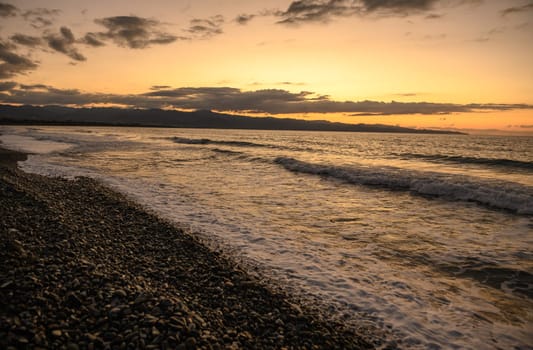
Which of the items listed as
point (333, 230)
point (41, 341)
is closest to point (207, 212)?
point (333, 230)

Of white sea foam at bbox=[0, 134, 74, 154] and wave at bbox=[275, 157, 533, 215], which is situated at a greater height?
white sea foam at bbox=[0, 134, 74, 154]

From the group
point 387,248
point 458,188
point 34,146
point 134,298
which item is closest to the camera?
point 134,298

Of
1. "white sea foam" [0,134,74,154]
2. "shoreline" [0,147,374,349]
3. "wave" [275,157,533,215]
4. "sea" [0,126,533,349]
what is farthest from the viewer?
"white sea foam" [0,134,74,154]

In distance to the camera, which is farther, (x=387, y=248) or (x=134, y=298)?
(x=387, y=248)

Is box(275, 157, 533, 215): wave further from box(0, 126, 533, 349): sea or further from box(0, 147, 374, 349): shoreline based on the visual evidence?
box(0, 147, 374, 349): shoreline

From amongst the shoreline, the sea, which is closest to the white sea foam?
the sea

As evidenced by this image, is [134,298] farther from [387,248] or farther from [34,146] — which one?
[34,146]

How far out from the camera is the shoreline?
4.04 metres

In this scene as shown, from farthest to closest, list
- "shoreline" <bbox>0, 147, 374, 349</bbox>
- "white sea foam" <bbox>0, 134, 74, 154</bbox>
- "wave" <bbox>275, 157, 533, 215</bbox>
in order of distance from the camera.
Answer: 1. "white sea foam" <bbox>0, 134, 74, 154</bbox>
2. "wave" <bbox>275, 157, 533, 215</bbox>
3. "shoreline" <bbox>0, 147, 374, 349</bbox>

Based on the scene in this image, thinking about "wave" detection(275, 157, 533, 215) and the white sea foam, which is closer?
"wave" detection(275, 157, 533, 215)

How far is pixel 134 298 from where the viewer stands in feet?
15.9

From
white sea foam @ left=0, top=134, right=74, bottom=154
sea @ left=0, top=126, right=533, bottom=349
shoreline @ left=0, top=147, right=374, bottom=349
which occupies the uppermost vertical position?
white sea foam @ left=0, top=134, right=74, bottom=154

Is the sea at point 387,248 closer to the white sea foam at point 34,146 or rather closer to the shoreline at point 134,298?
the shoreline at point 134,298

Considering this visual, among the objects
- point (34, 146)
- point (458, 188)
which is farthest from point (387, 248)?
point (34, 146)
